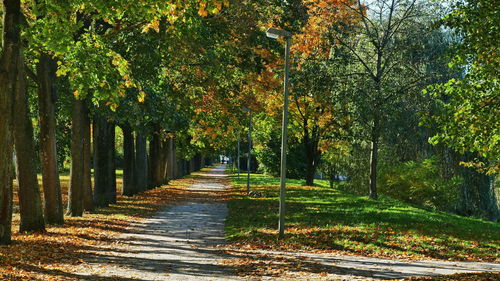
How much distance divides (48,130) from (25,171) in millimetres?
2220

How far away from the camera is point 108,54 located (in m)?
13.6

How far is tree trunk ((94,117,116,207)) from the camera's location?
934 inches

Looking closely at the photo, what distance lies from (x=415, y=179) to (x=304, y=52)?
908 cm

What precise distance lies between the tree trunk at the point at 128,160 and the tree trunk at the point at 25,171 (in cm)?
1293

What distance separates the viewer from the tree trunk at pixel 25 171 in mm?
14750

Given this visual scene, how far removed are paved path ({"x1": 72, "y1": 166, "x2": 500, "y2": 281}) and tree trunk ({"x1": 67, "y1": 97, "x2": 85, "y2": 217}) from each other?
3.92 meters

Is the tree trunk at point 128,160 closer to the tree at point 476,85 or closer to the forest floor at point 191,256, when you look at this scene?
the forest floor at point 191,256

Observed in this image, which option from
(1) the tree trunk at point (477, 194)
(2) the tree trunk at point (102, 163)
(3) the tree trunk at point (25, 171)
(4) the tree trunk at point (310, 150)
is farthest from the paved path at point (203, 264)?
(4) the tree trunk at point (310, 150)

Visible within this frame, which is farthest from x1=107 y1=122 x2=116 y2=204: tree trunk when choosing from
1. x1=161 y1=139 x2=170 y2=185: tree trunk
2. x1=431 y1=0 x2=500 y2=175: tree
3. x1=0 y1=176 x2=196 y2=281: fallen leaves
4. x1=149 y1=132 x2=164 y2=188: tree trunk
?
x1=161 y1=139 x2=170 y2=185: tree trunk

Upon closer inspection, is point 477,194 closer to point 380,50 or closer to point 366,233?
point 380,50

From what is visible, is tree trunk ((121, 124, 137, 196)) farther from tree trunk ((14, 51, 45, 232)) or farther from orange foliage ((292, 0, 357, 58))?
tree trunk ((14, 51, 45, 232))

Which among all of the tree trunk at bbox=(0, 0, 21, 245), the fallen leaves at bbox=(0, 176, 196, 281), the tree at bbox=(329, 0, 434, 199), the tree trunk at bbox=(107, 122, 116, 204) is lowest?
the fallen leaves at bbox=(0, 176, 196, 281)

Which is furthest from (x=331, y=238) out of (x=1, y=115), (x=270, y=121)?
(x=270, y=121)

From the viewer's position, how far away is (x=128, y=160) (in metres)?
29.7
